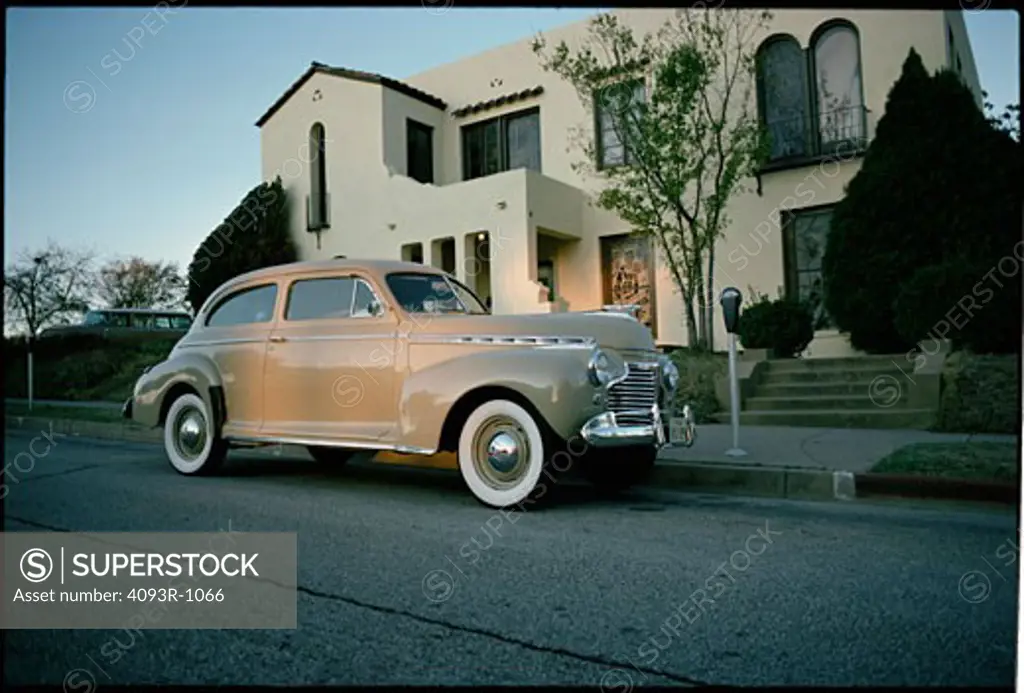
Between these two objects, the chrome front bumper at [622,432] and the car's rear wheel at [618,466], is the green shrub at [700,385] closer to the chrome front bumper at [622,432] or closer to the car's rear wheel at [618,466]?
the car's rear wheel at [618,466]

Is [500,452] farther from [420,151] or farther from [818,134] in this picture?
[420,151]

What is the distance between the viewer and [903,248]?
10055mm

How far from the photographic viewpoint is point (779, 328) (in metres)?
10.7

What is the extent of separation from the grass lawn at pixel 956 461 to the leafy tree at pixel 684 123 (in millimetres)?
5731

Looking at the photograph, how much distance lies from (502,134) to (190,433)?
38.7 feet

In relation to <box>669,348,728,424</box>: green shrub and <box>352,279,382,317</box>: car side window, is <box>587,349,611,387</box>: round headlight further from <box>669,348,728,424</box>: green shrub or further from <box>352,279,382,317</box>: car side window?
<box>669,348,728,424</box>: green shrub

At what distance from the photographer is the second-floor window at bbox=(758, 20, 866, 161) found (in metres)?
12.6

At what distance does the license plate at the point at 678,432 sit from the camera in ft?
18.1

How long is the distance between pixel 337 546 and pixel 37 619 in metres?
1.44

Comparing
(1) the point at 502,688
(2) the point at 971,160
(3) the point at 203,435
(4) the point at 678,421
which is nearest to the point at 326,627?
(1) the point at 502,688

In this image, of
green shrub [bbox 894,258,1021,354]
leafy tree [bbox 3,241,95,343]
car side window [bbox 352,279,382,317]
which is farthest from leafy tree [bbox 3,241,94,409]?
green shrub [bbox 894,258,1021,354]

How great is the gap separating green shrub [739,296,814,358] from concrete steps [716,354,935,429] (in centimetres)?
50

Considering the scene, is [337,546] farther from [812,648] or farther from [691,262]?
[691,262]

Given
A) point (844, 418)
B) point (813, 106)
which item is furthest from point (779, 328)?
point (813, 106)
